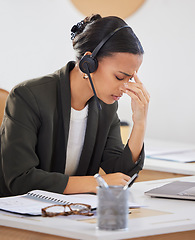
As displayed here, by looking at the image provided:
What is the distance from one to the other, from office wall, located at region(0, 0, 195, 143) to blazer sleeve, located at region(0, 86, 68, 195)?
5.01 ft

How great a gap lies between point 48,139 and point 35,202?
425mm

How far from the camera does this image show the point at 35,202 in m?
1.27

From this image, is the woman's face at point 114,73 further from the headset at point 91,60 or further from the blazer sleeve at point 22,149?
the blazer sleeve at point 22,149

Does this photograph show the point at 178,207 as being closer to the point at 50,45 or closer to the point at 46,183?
the point at 46,183

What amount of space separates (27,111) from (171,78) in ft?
5.20

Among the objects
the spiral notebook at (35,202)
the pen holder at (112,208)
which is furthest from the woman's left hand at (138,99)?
the pen holder at (112,208)

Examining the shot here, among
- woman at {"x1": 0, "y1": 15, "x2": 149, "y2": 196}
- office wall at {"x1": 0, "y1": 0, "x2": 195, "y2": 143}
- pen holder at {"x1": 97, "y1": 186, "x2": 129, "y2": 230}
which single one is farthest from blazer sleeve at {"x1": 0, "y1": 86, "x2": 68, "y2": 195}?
office wall at {"x1": 0, "y1": 0, "x2": 195, "y2": 143}

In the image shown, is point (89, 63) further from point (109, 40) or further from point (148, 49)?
point (148, 49)

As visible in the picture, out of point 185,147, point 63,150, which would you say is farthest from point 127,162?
point 185,147

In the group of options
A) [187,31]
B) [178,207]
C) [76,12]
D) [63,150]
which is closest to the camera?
[178,207]

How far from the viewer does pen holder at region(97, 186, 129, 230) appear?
3.25ft

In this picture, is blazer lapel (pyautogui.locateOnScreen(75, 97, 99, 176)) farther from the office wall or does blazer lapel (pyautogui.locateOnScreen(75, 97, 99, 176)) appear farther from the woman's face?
the office wall

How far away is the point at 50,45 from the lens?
336 centimetres

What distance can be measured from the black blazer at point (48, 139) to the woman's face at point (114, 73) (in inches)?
5.0
